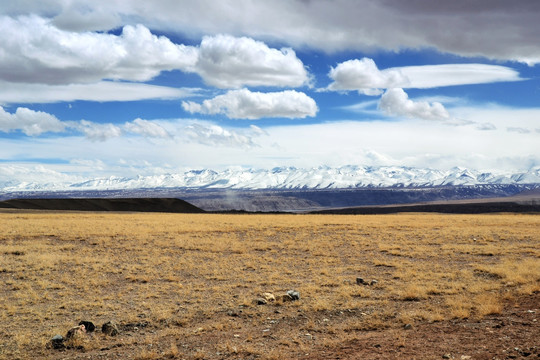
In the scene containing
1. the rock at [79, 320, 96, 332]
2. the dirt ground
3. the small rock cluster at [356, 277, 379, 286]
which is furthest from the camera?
the small rock cluster at [356, 277, 379, 286]

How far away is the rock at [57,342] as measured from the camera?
12.0 m

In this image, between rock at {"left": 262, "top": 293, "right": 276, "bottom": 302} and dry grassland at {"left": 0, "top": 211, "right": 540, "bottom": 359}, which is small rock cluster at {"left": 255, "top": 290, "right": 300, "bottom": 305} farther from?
dry grassland at {"left": 0, "top": 211, "right": 540, "bottom": 359}

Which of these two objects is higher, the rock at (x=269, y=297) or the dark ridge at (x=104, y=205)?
the dark ridge at (x=104, y=205)

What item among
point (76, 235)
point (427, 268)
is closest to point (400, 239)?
point (427, 268)

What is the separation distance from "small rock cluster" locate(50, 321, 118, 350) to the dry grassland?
0.25 m

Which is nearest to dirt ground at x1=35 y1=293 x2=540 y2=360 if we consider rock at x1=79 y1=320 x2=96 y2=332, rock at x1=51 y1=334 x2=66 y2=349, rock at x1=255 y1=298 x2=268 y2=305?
rock at x1=51 y1=334 x2=66 y2=349

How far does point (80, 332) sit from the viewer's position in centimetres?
1247

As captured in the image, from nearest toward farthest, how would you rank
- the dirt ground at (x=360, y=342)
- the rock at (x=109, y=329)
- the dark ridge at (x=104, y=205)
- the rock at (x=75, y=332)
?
the dirt ground at (x=360, y=342), the rock at (x=75, y=332), the rock at (x=109, y=329), the dark ridge at (x=104, y=205)

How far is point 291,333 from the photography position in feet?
41.7

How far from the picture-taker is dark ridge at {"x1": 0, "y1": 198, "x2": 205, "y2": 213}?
93938 mm

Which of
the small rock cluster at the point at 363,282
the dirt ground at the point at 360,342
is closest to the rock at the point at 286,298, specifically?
the dirt ground at the point at 360,342

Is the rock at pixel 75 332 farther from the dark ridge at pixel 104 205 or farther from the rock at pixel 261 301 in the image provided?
the dark ridge at pixel 104 205

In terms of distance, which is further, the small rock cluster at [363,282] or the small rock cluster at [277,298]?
the small rock cluster at [363,282]

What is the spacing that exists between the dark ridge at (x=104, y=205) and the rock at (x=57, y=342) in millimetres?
88243
